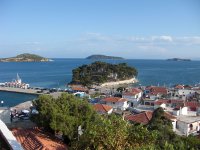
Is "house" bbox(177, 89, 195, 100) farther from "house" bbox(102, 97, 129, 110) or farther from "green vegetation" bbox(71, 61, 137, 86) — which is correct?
"green vegetation" bbox(71, 61, 137, 86)

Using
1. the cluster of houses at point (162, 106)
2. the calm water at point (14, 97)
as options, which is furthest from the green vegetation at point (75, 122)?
the calm water at point (14, 97)

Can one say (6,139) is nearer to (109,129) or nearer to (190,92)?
(109,129)

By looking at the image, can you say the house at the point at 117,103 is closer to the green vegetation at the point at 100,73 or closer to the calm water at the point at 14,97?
the calm water at the point at 14,97

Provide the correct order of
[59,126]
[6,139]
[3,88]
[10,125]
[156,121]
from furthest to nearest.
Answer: [3,88], [156,121], [10,125], [59,126], [6,139]

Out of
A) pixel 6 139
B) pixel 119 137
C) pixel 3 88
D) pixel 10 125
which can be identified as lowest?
pixel 3 88

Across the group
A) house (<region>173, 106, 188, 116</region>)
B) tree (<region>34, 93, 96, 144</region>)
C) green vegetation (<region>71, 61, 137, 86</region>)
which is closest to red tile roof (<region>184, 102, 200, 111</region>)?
house (<region>173, 106, 188, 116</region>)

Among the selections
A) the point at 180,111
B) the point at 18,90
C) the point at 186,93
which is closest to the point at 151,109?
the point at 180,111

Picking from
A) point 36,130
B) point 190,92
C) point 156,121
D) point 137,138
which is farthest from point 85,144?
point 190,92
